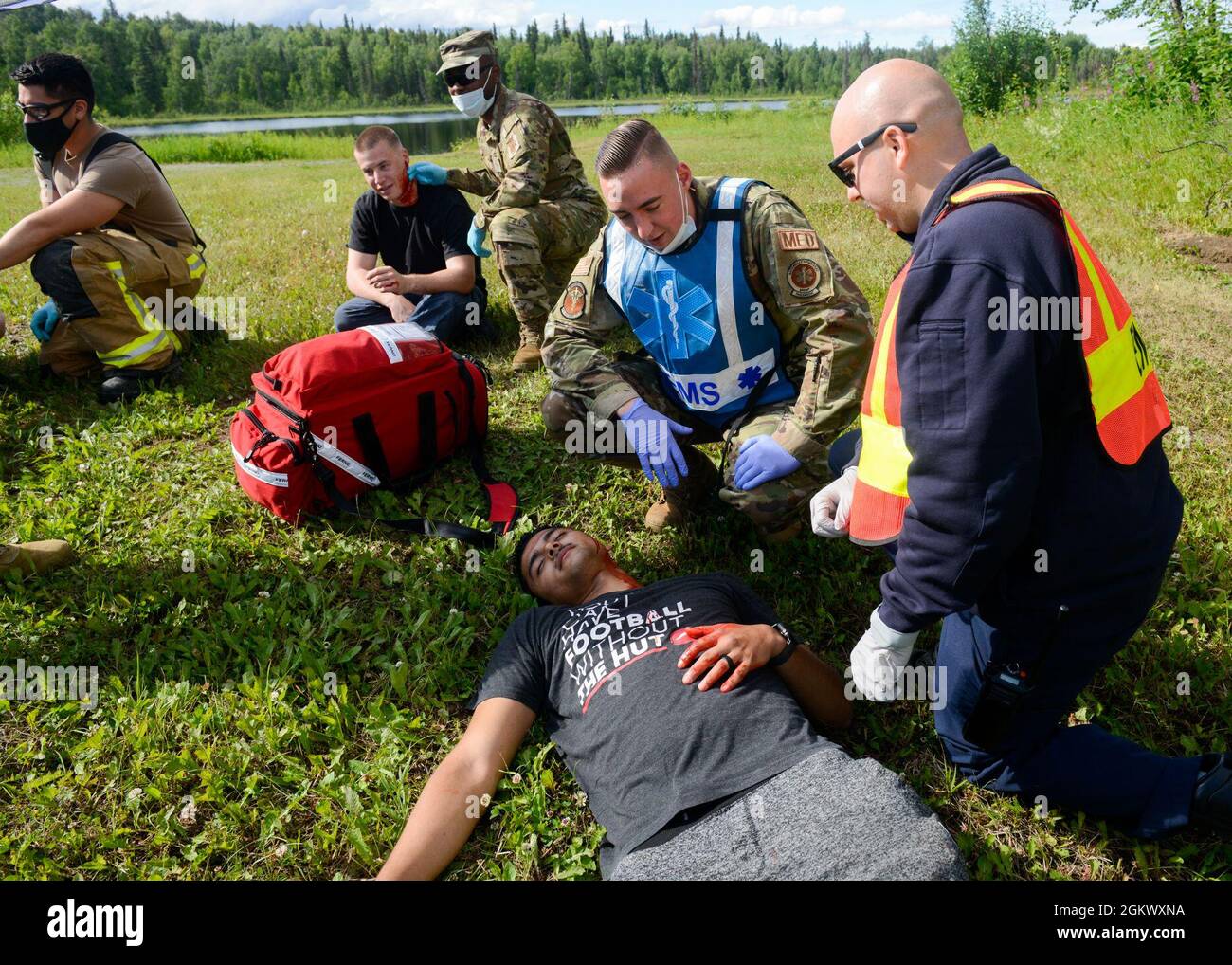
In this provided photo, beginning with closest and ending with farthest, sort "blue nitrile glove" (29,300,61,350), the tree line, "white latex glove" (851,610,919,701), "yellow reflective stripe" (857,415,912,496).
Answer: "yellow reflective stripe" (857,415,912,496)
"white latex glove" (851,610,919,701)
"blue nitrile glove" (29,300,61,350)
the tree line

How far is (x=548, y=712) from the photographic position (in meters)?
2.85

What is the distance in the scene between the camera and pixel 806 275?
324cm

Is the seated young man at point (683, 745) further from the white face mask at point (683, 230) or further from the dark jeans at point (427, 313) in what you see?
the dark jeans at point (427, 313)

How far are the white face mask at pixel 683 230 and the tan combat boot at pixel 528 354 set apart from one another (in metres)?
2.49

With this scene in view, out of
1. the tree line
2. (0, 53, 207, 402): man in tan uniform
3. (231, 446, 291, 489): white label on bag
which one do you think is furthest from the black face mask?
the tree line

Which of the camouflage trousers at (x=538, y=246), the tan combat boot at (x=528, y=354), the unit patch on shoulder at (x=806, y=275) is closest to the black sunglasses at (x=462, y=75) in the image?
the camouflage trousers at (x=538, y=246)

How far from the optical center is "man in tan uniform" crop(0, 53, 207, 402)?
5129 mm

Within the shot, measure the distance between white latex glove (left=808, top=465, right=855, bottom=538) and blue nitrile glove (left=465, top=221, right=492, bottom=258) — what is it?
3926mm

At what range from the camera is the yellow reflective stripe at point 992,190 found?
179 centimetres

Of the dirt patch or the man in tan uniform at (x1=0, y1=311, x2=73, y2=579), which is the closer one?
the man in tan uniform at (x1=0, y1=311, x2=73, y2=579)

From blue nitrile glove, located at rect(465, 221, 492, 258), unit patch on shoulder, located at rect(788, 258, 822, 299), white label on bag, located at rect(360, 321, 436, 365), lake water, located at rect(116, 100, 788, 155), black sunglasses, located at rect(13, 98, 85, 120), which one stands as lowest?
white label on bag, located at rect(360, 321, 436, 365)

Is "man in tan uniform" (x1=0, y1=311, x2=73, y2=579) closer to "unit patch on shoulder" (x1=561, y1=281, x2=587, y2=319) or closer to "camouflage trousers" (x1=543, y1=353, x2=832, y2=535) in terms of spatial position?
"camouflage trousers" (x1=543, y1=353, x2=832, y2=535)

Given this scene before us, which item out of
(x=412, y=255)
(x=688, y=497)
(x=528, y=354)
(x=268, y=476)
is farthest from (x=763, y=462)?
(x=412, y=255)

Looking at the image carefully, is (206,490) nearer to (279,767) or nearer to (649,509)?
(279,767)
